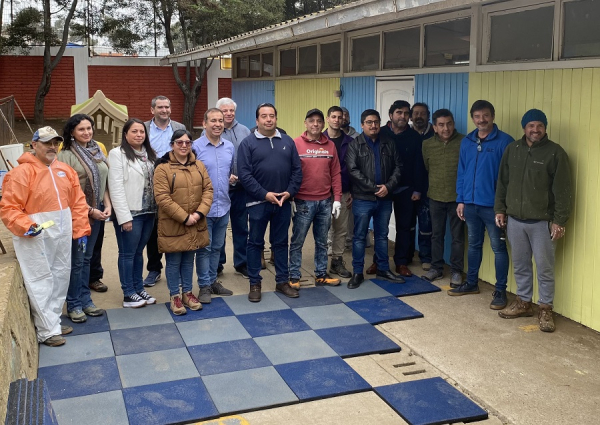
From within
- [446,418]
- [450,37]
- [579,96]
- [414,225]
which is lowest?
[446,418]

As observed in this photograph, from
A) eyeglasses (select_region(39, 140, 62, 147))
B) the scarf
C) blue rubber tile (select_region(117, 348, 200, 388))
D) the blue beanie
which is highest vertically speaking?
the blue beanie

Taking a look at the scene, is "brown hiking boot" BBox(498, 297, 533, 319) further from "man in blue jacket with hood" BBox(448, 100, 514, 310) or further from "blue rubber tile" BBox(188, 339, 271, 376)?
"blue rubber tile" BBox(188, 339, 271, 376)

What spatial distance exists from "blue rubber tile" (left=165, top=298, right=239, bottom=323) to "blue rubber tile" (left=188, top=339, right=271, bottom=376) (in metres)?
0.63

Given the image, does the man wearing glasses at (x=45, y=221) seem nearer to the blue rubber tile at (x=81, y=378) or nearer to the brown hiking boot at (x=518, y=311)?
the blue rubber tile at (x=81, y=378)

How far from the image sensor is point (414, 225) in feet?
24.1

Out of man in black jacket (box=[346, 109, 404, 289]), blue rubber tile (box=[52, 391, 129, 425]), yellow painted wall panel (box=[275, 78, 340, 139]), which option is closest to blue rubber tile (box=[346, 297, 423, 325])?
man in black jacket (box=[346, 109, 404, 289])

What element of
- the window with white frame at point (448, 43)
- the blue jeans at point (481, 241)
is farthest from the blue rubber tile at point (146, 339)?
the window with white frame at point (448, 43)

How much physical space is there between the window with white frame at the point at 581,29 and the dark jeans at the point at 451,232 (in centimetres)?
186

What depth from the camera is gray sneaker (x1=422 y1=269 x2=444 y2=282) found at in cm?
686

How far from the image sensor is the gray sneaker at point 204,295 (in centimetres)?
615

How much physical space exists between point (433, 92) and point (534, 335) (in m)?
3.14

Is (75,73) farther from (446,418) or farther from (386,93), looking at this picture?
(446,418)

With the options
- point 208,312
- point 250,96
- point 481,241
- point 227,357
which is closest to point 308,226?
point 208,312

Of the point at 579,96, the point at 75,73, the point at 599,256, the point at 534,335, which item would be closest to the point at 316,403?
the point at 534,335
